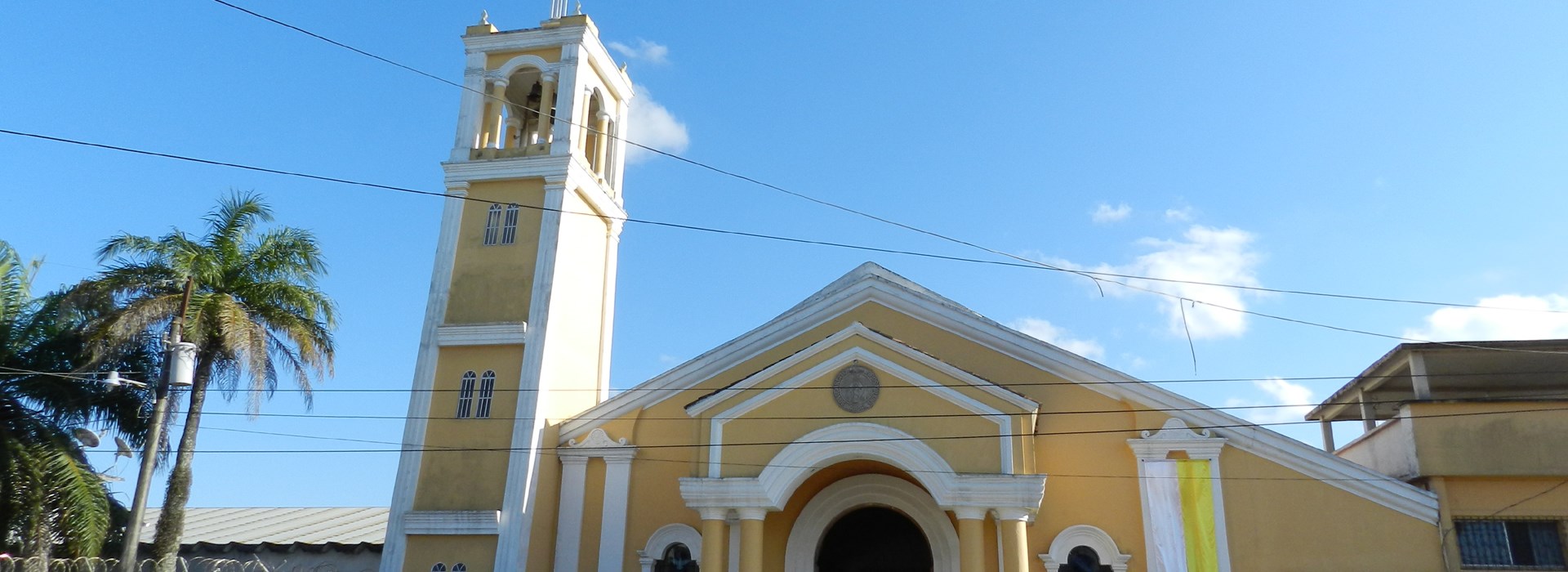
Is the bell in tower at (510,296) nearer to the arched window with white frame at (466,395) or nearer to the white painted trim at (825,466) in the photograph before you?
the arched window with white frame at (466,395)

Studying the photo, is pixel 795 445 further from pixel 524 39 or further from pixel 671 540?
pixel 524 39

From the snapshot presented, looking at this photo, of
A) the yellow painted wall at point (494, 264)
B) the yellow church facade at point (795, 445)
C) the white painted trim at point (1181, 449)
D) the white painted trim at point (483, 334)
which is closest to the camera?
the yellow church facade at point (795, 445)

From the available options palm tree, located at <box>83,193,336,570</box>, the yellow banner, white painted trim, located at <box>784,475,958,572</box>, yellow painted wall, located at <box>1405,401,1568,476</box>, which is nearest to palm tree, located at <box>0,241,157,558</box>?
palm tree, located at <box>83,193,336,570</box>

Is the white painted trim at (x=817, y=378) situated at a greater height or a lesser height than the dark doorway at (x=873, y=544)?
greater

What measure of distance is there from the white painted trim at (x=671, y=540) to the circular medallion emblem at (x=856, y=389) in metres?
3.44

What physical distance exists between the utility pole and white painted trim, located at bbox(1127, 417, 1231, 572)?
1320cm

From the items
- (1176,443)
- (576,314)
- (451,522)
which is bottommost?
(451,522)

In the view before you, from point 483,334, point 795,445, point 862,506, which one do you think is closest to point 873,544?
point 862,506

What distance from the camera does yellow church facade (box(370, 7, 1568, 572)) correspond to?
17078 millimetres

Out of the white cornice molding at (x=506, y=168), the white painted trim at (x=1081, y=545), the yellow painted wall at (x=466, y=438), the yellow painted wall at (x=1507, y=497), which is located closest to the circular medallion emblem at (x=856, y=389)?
the white painted trim at (x=1081, y=545)

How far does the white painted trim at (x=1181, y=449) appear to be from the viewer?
687 inches

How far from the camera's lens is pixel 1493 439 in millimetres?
16766

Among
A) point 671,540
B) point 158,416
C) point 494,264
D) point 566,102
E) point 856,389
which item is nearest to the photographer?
point 158,416

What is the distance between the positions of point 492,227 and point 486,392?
317 centimetres
